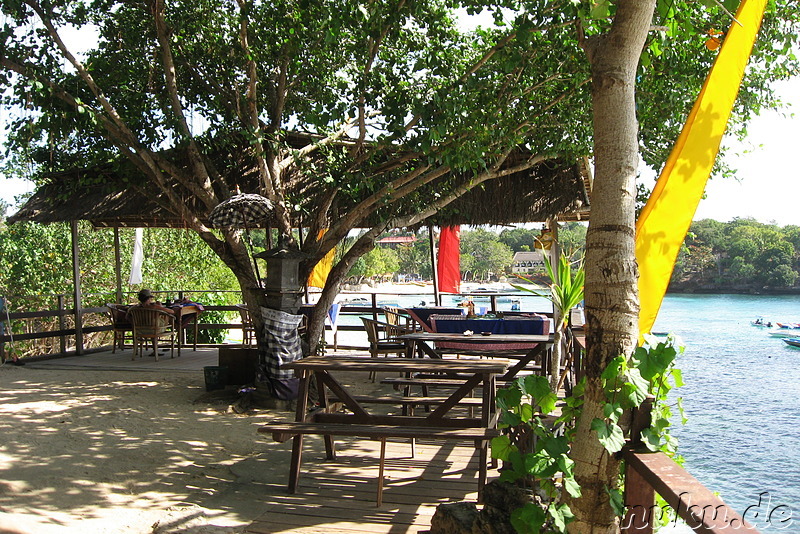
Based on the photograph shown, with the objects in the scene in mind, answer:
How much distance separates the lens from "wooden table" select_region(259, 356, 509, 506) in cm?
335

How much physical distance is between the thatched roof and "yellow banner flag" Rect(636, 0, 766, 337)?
4.44 meters

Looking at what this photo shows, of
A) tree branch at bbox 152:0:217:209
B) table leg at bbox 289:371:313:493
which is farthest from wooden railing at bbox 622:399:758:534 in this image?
tree branch at bbox 152:0:217:209

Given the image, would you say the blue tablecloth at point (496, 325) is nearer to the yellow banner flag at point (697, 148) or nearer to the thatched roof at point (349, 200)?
the thatched roof at point (349, 200)

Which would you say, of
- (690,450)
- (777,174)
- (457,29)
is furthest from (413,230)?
(777,174)

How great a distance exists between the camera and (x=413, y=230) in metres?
8.85

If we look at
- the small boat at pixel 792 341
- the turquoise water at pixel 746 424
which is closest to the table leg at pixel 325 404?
the turquoise water at pixel 746 424

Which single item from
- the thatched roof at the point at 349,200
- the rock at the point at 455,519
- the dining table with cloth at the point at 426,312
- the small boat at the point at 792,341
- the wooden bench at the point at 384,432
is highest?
the thatched roof at the point at 349,200

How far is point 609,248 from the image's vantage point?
2229 millimetres

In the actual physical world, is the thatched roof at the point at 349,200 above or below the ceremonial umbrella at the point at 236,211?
above

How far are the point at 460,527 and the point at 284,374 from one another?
12.0 ft

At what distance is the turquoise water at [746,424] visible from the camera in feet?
22.3

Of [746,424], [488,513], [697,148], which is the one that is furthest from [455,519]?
[746,424]

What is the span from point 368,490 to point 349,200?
14.6ft

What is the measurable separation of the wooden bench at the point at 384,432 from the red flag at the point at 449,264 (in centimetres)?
817
